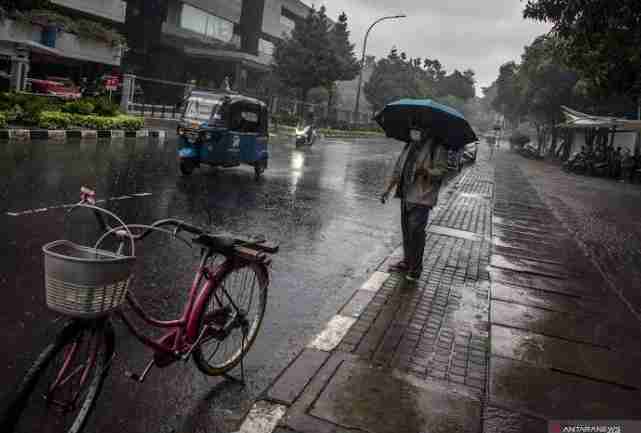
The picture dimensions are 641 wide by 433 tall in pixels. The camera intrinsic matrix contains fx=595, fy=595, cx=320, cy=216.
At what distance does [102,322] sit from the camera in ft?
8.84

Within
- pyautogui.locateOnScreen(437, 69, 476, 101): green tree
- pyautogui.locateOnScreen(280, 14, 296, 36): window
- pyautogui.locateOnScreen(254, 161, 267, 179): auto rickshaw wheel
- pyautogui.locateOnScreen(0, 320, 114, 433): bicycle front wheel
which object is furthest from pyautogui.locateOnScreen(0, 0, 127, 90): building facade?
pyautogui.locateOnScreen(437, 69, 476, 101): green tree

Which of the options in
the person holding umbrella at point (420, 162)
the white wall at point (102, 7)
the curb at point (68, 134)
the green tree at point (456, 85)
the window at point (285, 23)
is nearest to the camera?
the person holding umbrella at point (420, 162)

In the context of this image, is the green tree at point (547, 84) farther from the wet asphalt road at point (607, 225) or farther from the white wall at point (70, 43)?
the white wall at point (70, 43)

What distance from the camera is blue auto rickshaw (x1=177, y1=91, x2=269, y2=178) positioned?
1297cm

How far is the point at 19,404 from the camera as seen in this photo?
250 centimetres

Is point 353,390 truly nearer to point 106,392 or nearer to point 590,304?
point 106,392

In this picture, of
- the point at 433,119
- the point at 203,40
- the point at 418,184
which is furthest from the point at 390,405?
the point at 203,40

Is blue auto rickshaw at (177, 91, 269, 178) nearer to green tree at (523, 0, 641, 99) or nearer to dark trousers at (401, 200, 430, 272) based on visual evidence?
green tree at (523, 0, 641, 99)

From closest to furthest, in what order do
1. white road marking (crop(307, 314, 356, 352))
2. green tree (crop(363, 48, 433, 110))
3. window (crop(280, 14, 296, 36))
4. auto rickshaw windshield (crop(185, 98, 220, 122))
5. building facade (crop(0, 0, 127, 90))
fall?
white road marking (crop(307, 314, 356, 352))
auto rickshaw windshield (crop(185, 98, 220, 122))
building facade (crop(0, 0, 127, 90))
window (crop(280, 14, 296, 36))
green tree (crop(363, 48, 433, 110))

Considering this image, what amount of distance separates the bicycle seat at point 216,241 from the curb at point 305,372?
0.99 metres

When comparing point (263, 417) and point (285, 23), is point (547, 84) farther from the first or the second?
point (263, 417)

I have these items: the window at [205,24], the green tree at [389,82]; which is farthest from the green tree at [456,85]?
the window at [205,24]

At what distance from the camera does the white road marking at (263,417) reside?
3268 millimetres

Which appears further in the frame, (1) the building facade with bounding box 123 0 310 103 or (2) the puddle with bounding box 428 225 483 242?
(1) the building facade with bounding box 123 0 310 103
